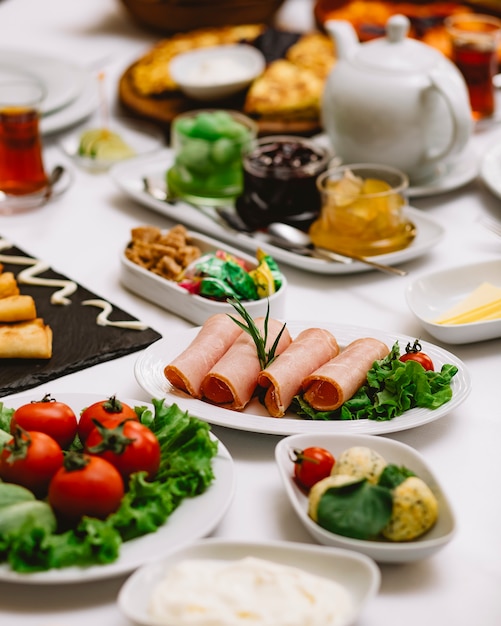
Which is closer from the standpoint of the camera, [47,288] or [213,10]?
[47,288]

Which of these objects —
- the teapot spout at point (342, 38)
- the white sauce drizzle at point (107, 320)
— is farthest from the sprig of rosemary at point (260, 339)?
the teapot spout at point (342, 38)

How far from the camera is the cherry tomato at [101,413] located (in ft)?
4.45

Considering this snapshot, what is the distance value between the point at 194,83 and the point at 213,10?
2.35ft

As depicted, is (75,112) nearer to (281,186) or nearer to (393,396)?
(281,186)

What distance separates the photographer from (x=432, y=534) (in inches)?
48.3

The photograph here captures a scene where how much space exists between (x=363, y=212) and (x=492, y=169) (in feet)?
1.87

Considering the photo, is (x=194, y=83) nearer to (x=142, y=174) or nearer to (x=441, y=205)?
(x=142, y=174)

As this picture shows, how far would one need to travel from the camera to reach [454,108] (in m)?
2.30

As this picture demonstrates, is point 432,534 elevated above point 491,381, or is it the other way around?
point 432,534

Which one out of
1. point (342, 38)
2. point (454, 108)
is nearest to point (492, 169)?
point (454, 108)

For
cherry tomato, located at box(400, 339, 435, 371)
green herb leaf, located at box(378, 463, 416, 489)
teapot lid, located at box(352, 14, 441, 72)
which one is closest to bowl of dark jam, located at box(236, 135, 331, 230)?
teapot lid, located at box(352, 14, 441, 72)

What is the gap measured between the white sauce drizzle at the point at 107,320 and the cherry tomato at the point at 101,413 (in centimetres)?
49

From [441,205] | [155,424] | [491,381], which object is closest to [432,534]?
[155,424]

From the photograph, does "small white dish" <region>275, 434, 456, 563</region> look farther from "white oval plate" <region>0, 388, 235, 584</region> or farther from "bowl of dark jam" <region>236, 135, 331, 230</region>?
"bowl of dark jam" <region>236, 135, 331, 230</region>
